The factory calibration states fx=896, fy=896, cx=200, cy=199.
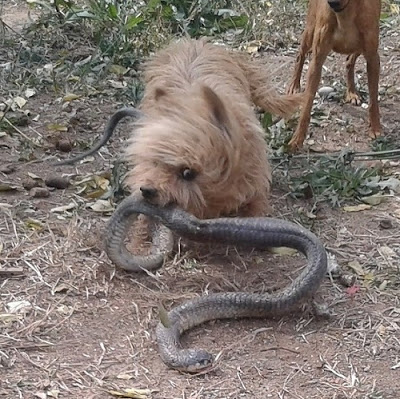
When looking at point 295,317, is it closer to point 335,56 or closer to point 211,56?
point 211,56

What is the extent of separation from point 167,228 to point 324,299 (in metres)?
0.76

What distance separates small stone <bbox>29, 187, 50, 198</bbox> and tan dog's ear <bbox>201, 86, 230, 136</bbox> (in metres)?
1.31

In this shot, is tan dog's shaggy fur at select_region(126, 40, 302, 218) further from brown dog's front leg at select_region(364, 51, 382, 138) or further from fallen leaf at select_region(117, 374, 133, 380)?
brown dog's front leg at select_region(364, 51, 382, 138)

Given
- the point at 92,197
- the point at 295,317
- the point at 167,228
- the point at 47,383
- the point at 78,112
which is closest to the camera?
the point at 47,383

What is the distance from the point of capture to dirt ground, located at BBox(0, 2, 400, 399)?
131 inches

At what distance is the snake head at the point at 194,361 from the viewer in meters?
3.32

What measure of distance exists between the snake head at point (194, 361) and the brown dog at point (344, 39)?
2.58 m

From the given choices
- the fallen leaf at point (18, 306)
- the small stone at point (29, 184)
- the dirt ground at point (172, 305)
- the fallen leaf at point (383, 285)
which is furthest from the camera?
the small stone at point (29, 184)

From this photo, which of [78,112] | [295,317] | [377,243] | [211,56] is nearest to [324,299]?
[295,317]

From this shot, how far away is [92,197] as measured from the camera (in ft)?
15.9

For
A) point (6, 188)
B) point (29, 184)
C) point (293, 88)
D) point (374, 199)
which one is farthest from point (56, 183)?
point (293, 88)

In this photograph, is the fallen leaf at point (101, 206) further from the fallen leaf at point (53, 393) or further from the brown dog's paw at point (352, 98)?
the brown dog's paw at point (352, 98)

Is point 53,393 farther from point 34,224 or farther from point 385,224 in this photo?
point 385,224

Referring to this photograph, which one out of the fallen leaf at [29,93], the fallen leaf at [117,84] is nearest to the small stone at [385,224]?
the fallen leaf at [117,84]
